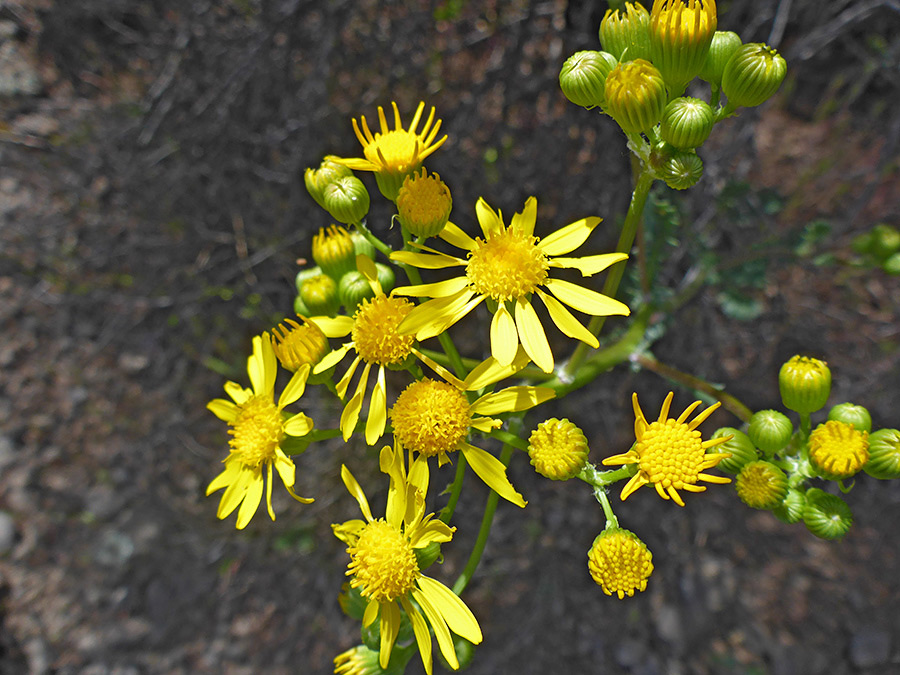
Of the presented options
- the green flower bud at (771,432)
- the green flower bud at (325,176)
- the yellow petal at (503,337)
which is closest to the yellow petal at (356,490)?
the yellow petal at (503,337)

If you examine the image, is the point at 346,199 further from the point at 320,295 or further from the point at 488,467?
the point at 488,467

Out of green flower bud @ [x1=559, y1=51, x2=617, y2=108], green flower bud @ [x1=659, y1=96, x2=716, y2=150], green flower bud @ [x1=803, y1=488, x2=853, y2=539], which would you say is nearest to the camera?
green flower bud @ [x1=659, y1=96, x2=716, y2=150]

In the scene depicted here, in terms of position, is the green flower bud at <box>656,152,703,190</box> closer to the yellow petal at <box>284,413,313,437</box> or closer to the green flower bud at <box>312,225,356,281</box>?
the green flower bud at <box>312,225,356,281</box>

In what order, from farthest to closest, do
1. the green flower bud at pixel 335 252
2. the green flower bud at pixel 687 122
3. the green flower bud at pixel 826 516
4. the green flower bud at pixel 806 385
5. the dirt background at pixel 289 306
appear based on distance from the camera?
the dirt background at pixel 289 306
the green flower bud at pixel 335 252
the green flower bud at pixel 806 385
the green flower bud at pixel 826 516
the green flower bud at pixel 687 122

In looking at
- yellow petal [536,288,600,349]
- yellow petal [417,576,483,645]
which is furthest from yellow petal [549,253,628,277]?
yellow petal [417,576,483,645]

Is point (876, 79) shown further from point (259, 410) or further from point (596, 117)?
point (259, 410)

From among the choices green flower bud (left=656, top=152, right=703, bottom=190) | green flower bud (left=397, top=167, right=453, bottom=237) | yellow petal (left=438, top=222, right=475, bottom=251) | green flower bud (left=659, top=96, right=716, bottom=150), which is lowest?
yellow petal (left=438, top=222, right=475, bottom=251)

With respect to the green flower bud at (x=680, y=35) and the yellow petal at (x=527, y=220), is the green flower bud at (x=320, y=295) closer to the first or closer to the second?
the yellow petal at (x=527, y=220)
